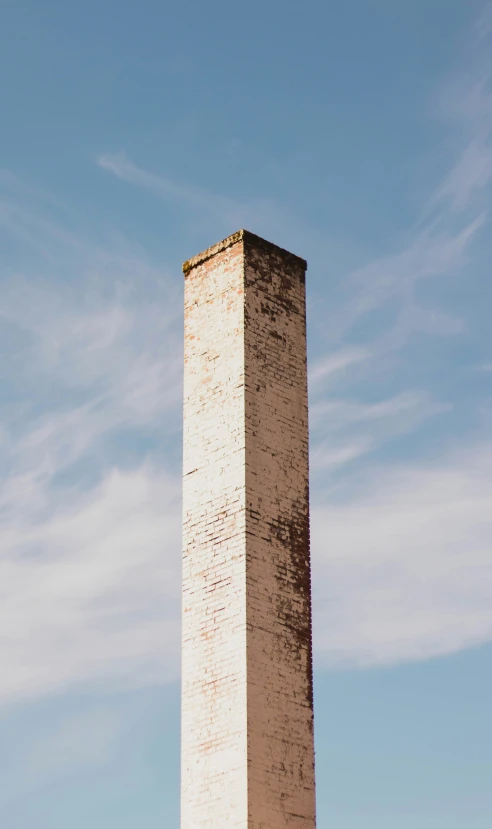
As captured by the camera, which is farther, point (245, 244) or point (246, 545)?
point (245, 244)

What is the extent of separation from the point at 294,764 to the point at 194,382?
15.0 feet

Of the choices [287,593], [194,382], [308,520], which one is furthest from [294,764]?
[194,382]

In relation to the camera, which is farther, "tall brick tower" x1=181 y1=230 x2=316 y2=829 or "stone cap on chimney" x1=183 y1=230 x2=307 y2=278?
"stone cap on chimney" x1=183 y1=230 x2=307 y2=278

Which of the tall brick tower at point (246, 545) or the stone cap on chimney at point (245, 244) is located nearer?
the tall brick tower at point (246, 545)

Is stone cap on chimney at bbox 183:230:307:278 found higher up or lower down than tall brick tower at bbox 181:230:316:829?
Answer: higher up

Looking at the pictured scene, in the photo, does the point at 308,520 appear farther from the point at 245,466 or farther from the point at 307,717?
the point at 307,717

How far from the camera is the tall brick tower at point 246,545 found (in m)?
14.3

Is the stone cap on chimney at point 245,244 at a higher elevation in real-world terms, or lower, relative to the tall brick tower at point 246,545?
higher

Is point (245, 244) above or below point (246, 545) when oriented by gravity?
above

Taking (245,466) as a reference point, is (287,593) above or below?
below

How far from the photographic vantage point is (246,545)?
48.9ft

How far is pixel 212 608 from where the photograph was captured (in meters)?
15.1

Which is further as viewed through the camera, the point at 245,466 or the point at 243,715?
the point at 245,466

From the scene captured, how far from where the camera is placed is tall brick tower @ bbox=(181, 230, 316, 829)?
14320mm
